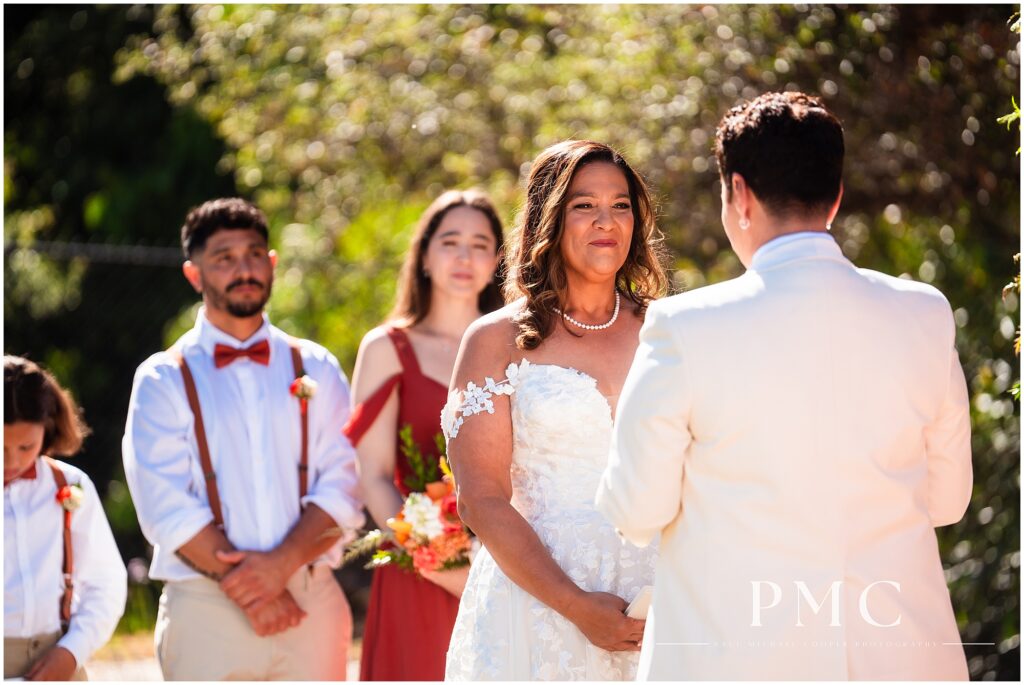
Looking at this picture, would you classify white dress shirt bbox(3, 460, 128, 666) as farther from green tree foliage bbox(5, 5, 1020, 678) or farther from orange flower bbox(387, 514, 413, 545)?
green tree foliage bbox(5, 5, 1020, 678)

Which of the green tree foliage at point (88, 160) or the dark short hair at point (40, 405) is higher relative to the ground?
the green tree foliage at point (88, 160)

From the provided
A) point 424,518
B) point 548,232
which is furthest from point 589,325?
point 424,518

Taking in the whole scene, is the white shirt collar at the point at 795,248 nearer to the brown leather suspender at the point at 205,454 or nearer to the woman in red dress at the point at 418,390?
the woman in red dress at the point at 418,390

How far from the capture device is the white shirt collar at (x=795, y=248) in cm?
254

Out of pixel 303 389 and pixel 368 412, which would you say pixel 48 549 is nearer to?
pixel 303 389

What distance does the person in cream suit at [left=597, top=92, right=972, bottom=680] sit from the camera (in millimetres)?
2492

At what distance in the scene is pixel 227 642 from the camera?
Result: 465 centimetres

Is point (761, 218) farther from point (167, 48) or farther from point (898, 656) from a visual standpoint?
point (167, 48)

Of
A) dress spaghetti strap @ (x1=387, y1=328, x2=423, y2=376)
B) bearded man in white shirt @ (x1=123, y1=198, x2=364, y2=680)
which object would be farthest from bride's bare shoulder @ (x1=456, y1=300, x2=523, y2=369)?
bearded man in white shirt @ (x1=123, y1=198, x2=364, y2=680)

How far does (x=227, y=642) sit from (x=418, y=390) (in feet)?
3.77

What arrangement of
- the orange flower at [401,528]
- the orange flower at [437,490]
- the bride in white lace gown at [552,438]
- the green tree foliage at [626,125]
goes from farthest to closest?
the green tree foliage at [626,125] → the orange flower at [437,490] → the orange flower at [401,528] → the bride in white lace gown at [552,438]

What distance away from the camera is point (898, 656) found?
2561 mm

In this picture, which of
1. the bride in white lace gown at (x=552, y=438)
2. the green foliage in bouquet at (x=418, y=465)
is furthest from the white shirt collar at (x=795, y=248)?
the green foliage in bouquet at (x=418, y=465)

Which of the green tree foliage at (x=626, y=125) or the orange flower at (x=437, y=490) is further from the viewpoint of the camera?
the green tree foliage at (x=626, y=125)
